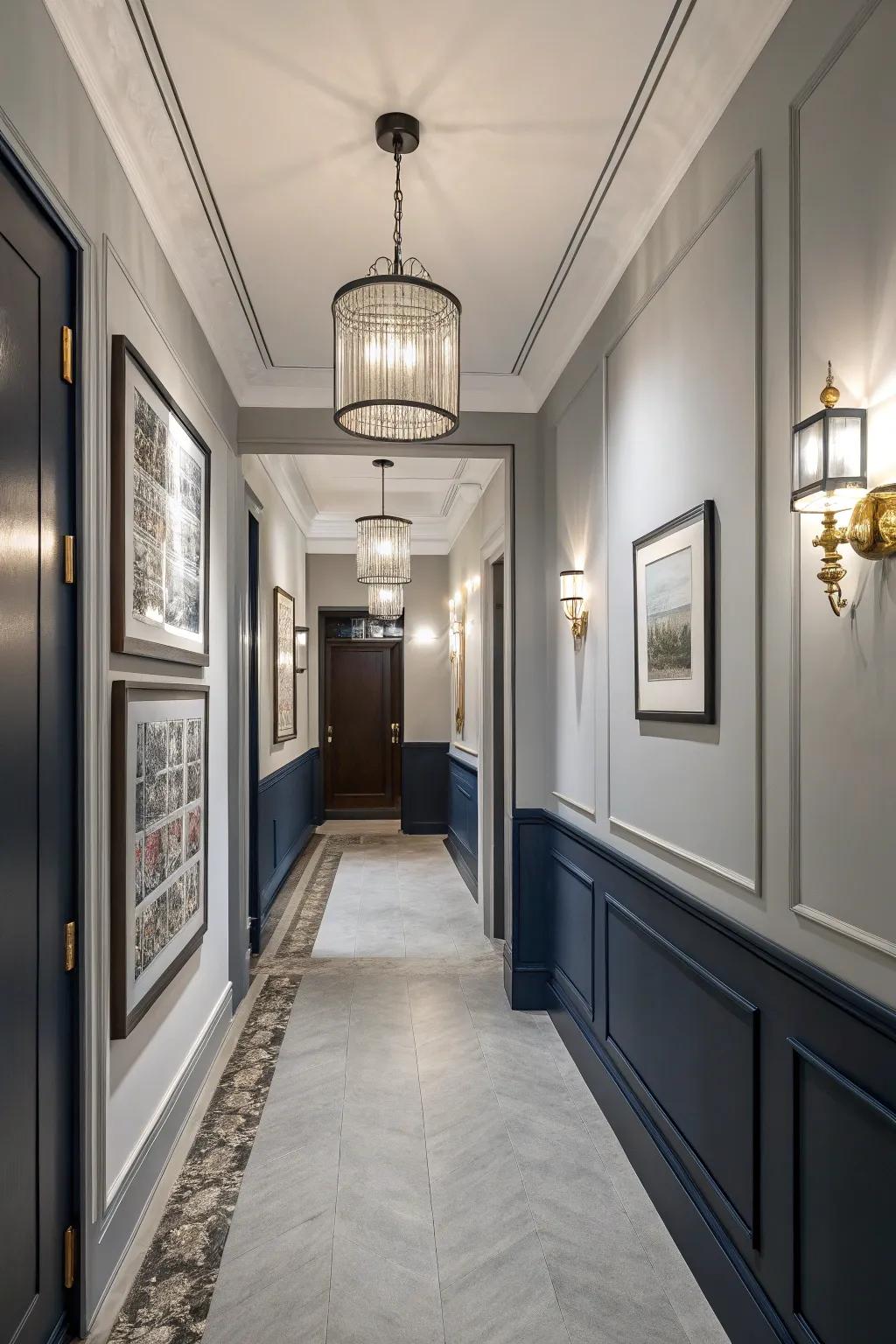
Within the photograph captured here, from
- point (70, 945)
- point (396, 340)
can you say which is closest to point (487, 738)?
point (396, 340)

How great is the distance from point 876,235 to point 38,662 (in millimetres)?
1700

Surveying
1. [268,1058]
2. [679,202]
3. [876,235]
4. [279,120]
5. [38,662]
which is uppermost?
[279,120]

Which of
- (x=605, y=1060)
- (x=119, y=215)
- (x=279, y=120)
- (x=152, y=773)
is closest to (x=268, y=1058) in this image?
(x=605, y=1060)

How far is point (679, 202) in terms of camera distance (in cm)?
239

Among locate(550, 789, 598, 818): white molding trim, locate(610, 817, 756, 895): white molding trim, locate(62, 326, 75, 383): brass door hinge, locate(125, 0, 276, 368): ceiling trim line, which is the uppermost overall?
locate(125, 0, 276, 368): ceiling trim line

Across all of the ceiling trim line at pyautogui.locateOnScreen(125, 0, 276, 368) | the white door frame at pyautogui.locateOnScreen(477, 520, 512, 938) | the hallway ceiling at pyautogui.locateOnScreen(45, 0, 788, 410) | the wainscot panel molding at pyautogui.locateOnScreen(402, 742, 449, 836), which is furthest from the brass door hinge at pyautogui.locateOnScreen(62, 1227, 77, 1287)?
the wainscot panel molding at pyautogui.locateOnScreen(402, 742, 449, 836)

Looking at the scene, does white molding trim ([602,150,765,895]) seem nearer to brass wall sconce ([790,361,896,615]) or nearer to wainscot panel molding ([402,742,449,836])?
brass wall sconce ([790,361,896,615])

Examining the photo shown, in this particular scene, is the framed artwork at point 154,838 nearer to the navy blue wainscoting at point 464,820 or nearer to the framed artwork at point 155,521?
the framed artwork at point 155,521

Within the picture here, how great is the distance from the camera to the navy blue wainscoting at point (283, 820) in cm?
542

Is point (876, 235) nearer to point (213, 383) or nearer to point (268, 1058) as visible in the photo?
point (213, 383)

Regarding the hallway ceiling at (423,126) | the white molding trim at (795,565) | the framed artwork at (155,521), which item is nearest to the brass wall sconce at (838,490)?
the white molding trim at (795,565)

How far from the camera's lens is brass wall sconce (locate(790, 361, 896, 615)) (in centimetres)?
141

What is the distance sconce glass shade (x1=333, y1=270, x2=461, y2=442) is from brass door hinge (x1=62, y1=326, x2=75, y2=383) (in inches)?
25.5

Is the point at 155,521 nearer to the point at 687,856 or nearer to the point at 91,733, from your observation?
the point at 91,733
